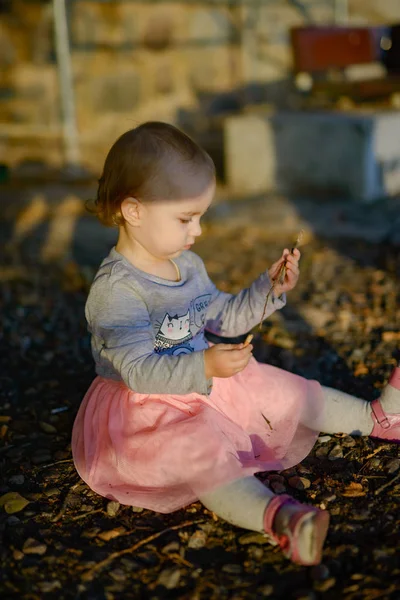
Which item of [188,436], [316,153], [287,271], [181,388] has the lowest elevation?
[316,153]

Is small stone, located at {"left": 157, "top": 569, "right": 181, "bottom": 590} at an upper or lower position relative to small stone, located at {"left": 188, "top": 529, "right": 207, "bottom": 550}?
upper

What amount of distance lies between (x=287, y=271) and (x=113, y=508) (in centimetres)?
89

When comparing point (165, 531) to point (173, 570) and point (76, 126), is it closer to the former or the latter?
point (173, 570)

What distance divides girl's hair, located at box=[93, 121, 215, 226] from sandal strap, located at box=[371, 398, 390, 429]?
91cm

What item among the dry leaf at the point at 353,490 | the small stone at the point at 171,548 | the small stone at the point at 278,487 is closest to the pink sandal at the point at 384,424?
the dry leaf at the point at 353,490

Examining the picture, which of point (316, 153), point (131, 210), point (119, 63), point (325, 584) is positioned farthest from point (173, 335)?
point (119, 63)

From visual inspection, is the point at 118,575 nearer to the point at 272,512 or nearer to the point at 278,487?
the point at 272,512

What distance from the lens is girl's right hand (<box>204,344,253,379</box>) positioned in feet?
6.41

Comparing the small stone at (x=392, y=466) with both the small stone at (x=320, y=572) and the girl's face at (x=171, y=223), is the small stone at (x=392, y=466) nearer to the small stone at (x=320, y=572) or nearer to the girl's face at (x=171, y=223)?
the small stone at (x=320, y=572)

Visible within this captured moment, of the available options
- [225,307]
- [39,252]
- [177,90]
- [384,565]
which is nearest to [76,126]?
[177,90]

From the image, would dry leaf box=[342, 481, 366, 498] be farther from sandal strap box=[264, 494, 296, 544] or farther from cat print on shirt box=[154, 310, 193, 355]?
cat print on shirt box=[154, 310, 193, 355]

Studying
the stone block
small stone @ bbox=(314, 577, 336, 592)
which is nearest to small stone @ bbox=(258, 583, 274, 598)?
small stone @ bbox=(314, 577, 336, 592)

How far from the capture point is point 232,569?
187 cm

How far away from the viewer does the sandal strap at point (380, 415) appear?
7.79 feet
